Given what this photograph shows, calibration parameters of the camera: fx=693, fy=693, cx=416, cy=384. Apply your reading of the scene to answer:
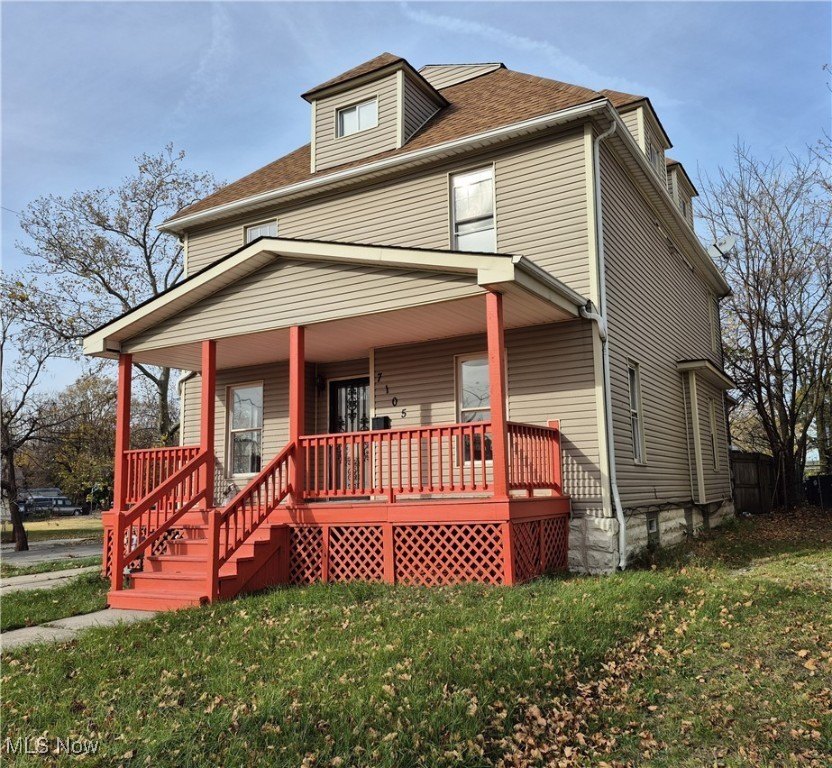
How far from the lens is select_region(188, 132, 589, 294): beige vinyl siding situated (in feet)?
33.0

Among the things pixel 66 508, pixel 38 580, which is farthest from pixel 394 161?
pixel 66 508

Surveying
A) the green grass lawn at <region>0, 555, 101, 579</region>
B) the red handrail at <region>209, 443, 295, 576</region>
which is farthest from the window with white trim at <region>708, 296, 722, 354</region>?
the green grass lawn at <region>0, 555, 101, 579</region>

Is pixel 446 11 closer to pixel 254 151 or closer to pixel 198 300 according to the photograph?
pixel 198 300

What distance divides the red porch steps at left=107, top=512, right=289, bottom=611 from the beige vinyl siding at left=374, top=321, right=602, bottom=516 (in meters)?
3.24

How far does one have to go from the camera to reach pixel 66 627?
6.88 meters

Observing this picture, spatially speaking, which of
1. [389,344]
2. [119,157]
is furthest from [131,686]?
[119,157]

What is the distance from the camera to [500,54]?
15555mm

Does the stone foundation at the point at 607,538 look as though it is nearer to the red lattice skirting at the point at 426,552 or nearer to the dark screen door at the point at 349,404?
the red lattice skirting at the point at 426,552

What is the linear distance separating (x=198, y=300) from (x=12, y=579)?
17.7ft

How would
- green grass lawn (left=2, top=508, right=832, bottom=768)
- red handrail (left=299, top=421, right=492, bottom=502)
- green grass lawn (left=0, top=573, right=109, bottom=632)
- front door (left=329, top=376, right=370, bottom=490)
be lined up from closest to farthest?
green grass lawn (left=2, top=508, right=832, bottom=768) → green grass lawn (left=0, top=573, right=109, bottom=632) → red handrail (left=299, top=421, right=492, bottom=502) → front door (left=329, top=376, right=370, bottom=490)

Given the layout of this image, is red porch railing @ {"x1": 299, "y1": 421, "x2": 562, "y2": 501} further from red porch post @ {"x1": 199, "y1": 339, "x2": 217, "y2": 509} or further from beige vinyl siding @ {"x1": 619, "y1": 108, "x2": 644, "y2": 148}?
beige vinyl siding @ {"x1": 619, "y1": 108, "x2": 644, "y2": 148}

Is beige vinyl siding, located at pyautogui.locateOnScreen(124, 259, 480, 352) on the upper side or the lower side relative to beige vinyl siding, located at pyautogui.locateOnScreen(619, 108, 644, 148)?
lower

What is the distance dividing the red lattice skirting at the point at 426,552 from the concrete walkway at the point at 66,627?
6.82 ft

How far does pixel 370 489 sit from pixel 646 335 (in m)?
5.99
